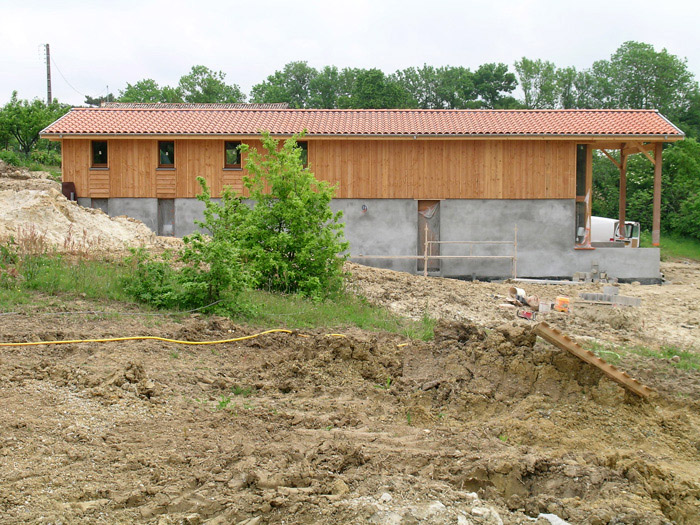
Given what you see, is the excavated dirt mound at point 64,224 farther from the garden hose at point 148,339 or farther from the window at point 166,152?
the garden hose at point 148,339

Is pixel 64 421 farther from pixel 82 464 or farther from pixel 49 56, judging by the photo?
pixel 49 56

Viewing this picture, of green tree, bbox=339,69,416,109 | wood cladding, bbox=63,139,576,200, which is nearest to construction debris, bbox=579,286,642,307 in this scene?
wood cladding, bbox=63,139,576,200

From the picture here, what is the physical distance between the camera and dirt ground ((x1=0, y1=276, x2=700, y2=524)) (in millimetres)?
4832

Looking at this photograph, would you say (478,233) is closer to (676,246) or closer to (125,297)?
(676,246)

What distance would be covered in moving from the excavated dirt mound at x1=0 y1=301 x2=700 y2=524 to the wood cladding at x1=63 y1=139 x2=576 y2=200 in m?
16.7

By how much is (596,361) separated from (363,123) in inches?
821

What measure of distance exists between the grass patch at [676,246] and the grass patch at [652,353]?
24433 millimetres

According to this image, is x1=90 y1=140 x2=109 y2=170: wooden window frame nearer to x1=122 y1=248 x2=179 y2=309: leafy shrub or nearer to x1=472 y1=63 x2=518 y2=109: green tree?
x1=122 y1=248 x2=179 y2=309: leafy shrub

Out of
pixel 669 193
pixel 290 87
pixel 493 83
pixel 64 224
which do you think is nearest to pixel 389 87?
pixel 493 83

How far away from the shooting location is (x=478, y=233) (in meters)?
26.2

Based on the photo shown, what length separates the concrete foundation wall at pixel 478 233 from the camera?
25938 millimetres

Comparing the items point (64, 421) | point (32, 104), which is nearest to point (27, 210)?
point (64, 421)

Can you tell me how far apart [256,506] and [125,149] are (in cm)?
2446

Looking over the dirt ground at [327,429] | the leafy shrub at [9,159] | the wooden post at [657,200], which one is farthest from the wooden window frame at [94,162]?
the wooden post at [657,200]
